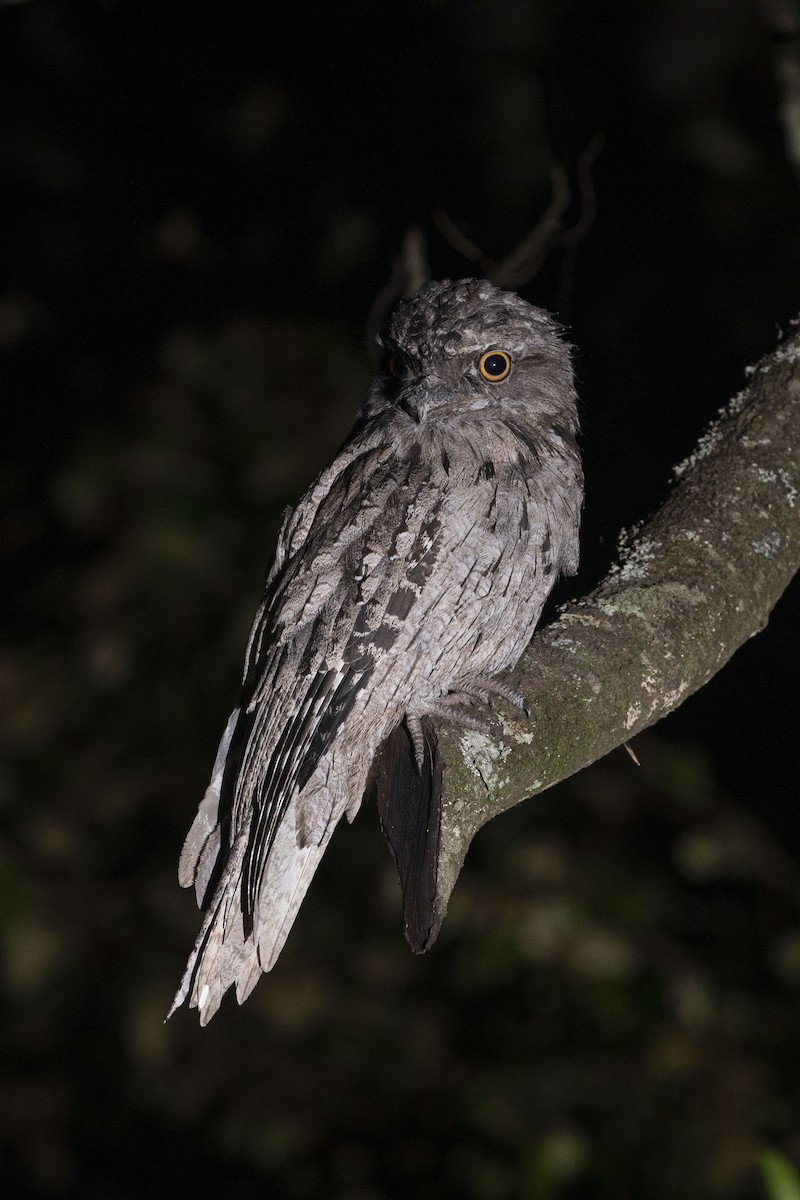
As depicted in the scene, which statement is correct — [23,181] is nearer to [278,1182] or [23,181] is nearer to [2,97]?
[2,97]

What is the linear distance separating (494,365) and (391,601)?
21.3 inches

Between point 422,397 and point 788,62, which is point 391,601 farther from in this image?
point 788,62

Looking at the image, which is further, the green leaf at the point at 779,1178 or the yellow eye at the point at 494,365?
the yellow eye at the point at 494,365

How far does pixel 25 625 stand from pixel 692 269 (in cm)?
229

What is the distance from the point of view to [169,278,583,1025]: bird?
5.78 ft

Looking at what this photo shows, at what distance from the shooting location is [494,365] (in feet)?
6.61

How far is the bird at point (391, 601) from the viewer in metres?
1.76

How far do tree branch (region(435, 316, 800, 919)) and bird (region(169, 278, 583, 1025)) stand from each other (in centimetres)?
9

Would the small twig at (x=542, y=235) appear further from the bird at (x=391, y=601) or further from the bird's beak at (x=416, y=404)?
the bird's beak at (x=416, y=404)

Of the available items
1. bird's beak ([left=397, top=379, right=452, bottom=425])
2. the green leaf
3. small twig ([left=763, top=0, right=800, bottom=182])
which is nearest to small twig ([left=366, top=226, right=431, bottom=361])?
bird's beak ([left=397, top=379, right=452, bottom=425])

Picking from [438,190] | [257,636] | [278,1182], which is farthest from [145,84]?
[278,1182]

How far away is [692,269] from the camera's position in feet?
10.1

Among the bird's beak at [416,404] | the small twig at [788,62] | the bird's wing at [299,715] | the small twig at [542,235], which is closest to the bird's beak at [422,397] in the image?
the bird's beak at [416,404]

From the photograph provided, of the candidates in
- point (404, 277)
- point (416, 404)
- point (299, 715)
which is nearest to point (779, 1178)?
point (299, 715)
